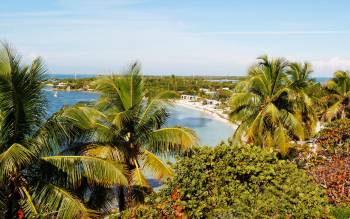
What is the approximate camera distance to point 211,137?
1709 inches

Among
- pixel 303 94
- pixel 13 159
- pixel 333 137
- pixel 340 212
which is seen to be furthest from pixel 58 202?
pixel 303 94

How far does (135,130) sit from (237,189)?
157 inches

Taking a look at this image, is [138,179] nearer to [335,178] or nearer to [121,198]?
[121,198]

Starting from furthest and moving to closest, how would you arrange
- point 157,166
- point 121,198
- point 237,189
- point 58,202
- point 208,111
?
1. point 208,111
2. point 121,198
3. point 157,166
4. point 58,202
5. point 237,189

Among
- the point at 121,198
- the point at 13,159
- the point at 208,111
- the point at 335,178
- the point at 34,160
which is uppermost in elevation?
the point at 13,159

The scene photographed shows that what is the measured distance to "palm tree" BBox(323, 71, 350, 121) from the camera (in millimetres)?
23672

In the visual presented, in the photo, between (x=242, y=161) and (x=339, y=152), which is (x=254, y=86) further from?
(x=242, y=161)

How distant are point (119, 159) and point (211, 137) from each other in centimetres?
3404

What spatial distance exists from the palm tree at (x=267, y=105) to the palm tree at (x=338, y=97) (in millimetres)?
10014

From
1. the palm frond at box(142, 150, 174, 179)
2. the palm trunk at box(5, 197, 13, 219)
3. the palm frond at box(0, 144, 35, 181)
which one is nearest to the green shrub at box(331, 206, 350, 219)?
the palm frond at box(142, 150, 174, 179)

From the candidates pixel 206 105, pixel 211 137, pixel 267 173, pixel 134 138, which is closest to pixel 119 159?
pixel 134 138

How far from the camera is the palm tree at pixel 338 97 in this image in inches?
932

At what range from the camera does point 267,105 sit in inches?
550

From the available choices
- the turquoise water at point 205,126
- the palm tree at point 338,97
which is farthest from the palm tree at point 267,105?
the turquoise water at point 205,126
